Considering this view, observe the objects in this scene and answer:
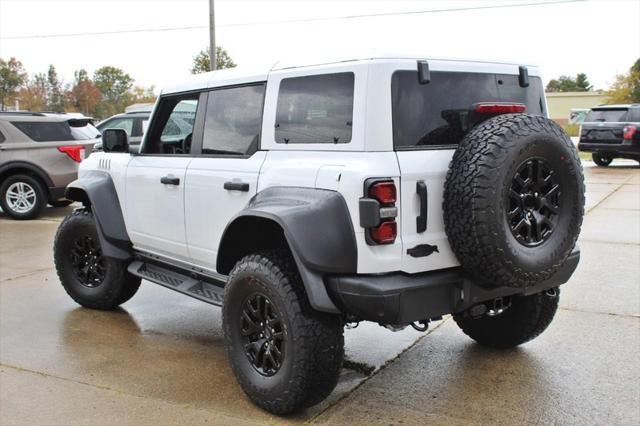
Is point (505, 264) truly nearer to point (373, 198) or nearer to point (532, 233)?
point (532, 233)

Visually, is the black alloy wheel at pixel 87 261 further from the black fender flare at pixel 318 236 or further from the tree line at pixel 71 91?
the tree line at pixel 71 91

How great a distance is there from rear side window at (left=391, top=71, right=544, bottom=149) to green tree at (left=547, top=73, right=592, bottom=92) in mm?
125499

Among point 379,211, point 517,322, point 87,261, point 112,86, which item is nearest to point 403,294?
point 379,211

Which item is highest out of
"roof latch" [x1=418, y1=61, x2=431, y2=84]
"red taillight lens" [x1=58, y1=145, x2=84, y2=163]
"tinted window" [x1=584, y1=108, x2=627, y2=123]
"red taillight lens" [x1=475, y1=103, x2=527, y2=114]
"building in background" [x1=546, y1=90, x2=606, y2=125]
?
"building in background" [x1=546, y1=90, x2=606, y2=125]

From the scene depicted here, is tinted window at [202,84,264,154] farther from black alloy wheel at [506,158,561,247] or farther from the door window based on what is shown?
black alloy wheel at [506,158,561,247]

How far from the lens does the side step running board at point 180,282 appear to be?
426 cm

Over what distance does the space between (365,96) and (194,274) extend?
1989mm

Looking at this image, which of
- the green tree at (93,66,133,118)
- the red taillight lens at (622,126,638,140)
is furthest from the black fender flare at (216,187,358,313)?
the green tree at (93,66,133,118)

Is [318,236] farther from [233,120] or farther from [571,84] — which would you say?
[571,84]

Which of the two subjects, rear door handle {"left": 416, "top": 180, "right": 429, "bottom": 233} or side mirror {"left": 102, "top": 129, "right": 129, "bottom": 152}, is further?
side mirror {"left": 102, "top": 129, "right": 129, "bottom": 152}

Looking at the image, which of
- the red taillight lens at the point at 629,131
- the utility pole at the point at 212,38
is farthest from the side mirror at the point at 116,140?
the red taillight lens at the point at 629,131

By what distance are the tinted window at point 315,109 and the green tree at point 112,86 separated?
295 ft

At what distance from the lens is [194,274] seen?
4.56 meters

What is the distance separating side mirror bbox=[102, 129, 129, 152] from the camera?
5.01 metres
